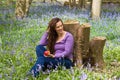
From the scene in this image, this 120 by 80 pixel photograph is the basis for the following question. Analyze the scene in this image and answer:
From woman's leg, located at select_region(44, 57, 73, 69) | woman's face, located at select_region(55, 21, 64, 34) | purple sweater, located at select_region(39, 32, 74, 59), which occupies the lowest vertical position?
woman's leg, located at select_region(44, 57, 73, 69)

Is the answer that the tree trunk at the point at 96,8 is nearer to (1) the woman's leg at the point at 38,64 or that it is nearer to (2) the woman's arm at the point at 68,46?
(2) the woman's arm at the point at 68,46

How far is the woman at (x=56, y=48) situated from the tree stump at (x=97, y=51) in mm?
542

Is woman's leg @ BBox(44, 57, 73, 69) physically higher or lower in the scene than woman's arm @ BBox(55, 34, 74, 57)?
lower

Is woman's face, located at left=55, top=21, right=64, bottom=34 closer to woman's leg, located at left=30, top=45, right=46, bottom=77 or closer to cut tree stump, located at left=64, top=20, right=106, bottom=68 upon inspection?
cut tree stump, located at left=64, top=20, right=106, bottom=68

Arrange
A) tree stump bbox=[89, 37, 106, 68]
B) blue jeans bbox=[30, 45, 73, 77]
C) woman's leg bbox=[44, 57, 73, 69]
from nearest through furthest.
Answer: blue jeans bbox=[30, 45, 73, 77] → woman's leg bbox=[44, 57, 73, 69] → tree stump bbox=[89, 37, 106, 68]

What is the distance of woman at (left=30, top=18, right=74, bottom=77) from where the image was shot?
245 inches

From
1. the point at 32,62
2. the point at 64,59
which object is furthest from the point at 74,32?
the point at 32,62

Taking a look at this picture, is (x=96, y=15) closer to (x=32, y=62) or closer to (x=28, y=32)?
(x=28, y=32)

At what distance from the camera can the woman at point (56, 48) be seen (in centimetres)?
622

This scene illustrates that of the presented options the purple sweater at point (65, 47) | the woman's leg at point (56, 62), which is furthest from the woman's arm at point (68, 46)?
the woman's leg at point (56, 62)

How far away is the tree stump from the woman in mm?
542

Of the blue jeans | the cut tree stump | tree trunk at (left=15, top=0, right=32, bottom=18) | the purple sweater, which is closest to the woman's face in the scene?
the purple sweater

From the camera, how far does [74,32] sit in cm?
673

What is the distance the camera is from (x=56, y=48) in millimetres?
6590
